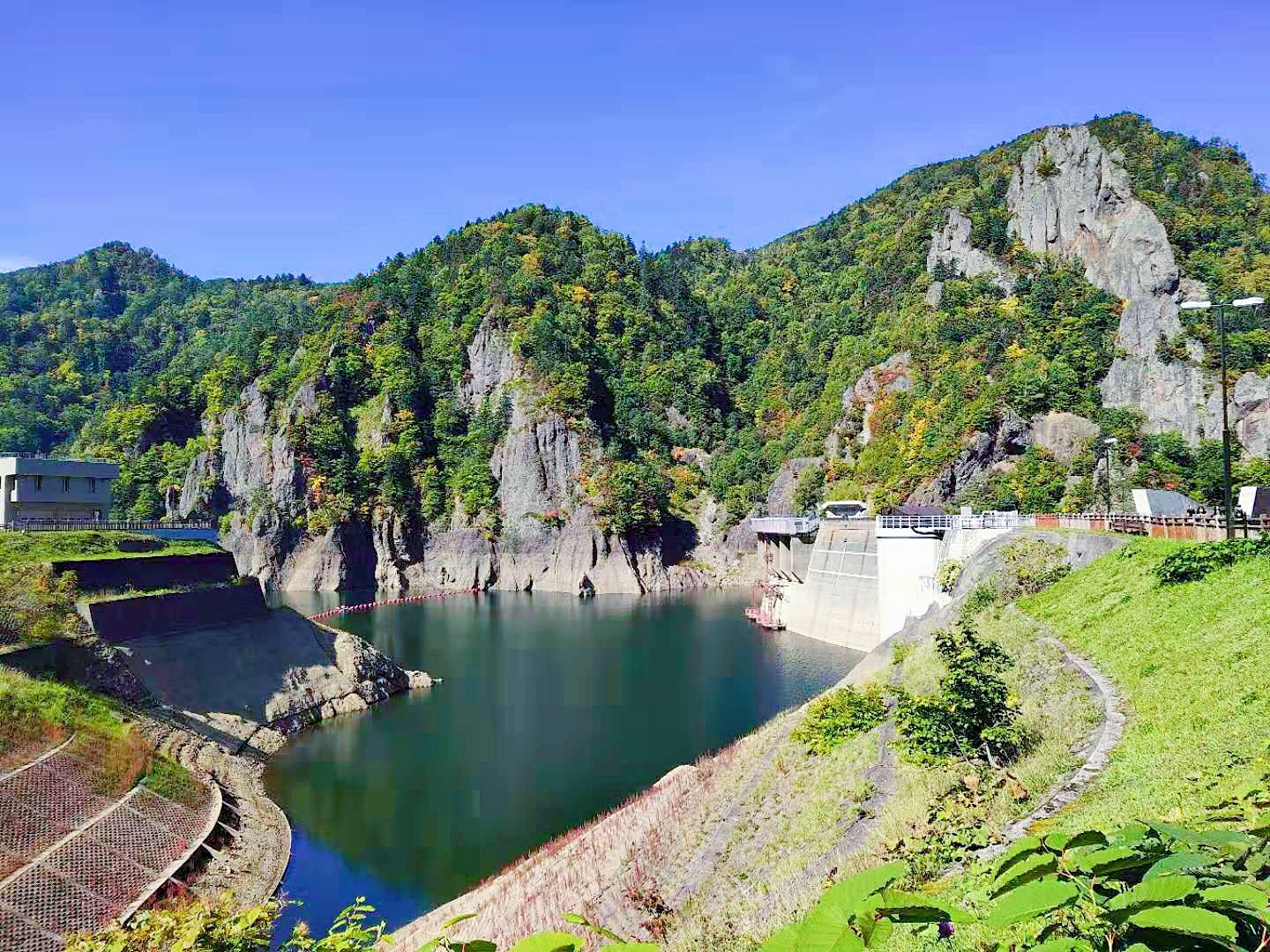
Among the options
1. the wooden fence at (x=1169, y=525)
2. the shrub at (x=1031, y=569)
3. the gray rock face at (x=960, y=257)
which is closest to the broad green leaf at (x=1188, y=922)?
the wooden fence at (x=1169, y=525)

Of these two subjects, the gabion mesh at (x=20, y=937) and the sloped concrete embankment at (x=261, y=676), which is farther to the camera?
the sloped concrete embankment at (x=261, y=676)

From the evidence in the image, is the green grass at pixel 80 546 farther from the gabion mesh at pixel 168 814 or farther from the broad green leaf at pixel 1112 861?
the broad green leaf at pixel 1112 861

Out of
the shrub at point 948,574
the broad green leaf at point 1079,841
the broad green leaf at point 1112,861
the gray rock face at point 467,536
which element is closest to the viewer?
the broad green leaf at point 1112,861

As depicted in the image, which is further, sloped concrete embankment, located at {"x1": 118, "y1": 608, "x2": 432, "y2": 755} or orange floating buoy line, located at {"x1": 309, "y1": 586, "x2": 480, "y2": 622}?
orange floating buoy line, located at {"x1": 309, "y1": 586, "x2": 480, "y2": 622}

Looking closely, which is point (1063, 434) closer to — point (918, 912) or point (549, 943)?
point (918, 912)

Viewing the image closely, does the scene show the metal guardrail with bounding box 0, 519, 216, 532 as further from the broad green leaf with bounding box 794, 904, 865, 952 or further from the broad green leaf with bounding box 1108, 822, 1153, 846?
the broad green leaf with bounding box 1108, 822, 1153, 846

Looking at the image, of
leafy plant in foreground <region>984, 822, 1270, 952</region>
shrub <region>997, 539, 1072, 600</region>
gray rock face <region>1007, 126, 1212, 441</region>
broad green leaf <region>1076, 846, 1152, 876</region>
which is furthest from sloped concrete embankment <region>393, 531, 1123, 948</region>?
gray rock face <region>1007, 126, 1212, 441</region>

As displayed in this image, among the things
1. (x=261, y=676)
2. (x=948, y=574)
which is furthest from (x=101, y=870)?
(x=948, y=574)
